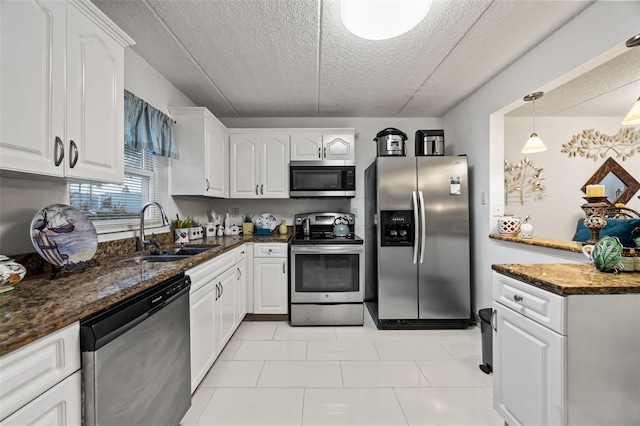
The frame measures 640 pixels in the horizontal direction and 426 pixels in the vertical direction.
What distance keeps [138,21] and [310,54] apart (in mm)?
1175

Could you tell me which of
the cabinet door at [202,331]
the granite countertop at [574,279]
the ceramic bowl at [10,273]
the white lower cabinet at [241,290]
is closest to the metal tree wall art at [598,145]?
the granite countertop at [574,279]

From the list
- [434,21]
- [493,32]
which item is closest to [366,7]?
[434,21]

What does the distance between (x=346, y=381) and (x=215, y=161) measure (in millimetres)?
2424

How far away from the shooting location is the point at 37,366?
2.46 ft

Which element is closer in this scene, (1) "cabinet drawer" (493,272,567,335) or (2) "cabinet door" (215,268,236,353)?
(1) "cabinet drawer" (493,272,567,335)

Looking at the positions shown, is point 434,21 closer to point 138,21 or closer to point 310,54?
point 310,54

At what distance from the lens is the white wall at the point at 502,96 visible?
1.58 meters

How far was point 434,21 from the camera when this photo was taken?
1831 millimetres

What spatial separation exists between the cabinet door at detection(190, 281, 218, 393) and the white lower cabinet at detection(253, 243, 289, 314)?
938 millimetres

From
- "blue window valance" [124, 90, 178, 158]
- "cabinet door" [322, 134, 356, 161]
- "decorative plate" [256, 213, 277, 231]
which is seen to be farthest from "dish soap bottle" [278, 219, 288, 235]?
"blue window valance" [124, 90, 178, 158]

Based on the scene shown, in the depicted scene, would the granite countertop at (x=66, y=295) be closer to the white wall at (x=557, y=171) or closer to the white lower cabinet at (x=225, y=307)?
the white lower cabinet at (x=225, y=307)

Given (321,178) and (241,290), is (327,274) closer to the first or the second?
(241,290)

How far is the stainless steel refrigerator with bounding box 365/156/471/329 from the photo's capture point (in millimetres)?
2855

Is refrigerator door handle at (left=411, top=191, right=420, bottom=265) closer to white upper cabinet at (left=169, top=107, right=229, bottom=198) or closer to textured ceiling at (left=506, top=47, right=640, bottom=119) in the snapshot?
textured ceiling at (left=506, top=47, right=640, bottom=119)
